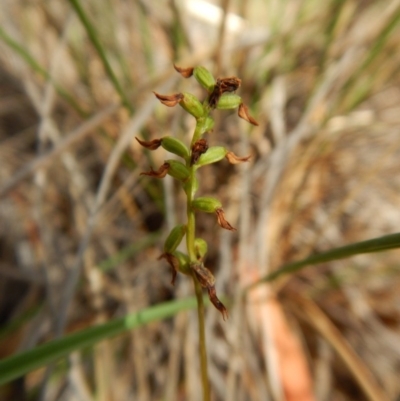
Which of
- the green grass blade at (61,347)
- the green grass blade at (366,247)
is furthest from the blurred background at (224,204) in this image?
the green grass blade at (366,247)

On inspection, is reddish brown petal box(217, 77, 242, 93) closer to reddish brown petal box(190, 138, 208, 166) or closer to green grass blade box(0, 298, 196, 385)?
reddish brown petal box(190, 138, 208, 166)

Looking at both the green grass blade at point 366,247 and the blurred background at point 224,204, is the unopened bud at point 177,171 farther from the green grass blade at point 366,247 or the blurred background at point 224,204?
the blurred background at point 224,204

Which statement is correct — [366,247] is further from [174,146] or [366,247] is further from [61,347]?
[61,347]

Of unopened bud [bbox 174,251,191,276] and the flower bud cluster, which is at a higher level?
the flower bud cluster

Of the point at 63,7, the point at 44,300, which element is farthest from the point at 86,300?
the point at 63,7

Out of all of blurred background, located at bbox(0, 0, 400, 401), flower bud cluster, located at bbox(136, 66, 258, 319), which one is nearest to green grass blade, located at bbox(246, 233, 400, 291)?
flower bud cluster, located at bbox(136, 66, 258, 319)

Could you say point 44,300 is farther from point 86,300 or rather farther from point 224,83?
point 224,83
